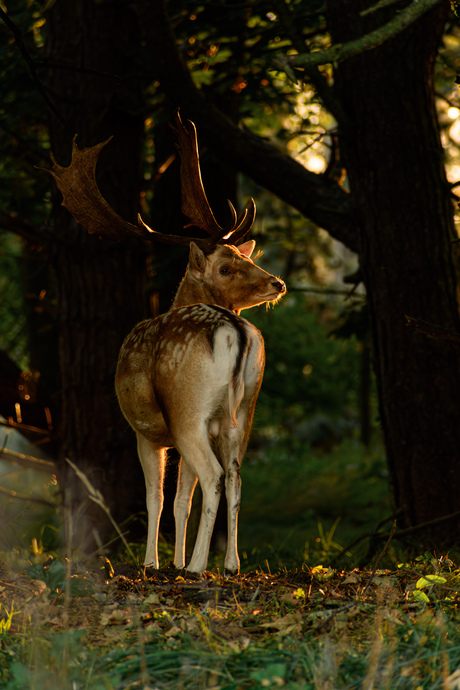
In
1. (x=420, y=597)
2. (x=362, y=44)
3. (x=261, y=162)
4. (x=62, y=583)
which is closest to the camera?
(x=362, y=44)

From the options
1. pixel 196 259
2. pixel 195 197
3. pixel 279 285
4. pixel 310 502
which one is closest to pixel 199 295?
pixel 196 259

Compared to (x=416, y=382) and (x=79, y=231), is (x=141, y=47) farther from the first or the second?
(x=416, y=382)

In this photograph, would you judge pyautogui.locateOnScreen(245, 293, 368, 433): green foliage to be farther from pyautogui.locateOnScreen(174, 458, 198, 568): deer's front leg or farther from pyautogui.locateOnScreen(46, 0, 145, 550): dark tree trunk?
pyautogui.locateOnScreen(174, 458, 198, 568): deer's front leg

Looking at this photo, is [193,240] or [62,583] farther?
[193,240]

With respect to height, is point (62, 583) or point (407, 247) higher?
point (407, 247)

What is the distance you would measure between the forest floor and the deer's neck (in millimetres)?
1563

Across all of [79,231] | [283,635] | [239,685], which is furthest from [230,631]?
[79,231]

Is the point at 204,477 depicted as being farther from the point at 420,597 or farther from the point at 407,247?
the point at 407,247

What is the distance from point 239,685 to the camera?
7.82ft

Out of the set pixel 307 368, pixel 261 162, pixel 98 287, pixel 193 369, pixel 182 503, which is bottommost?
pixel 307 368

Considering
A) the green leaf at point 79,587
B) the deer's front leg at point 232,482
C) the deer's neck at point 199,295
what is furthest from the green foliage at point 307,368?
the green leaf at point 79,587

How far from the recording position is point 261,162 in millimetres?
5695

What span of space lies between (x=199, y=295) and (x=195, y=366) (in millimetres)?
752

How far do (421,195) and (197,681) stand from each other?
4036mm
